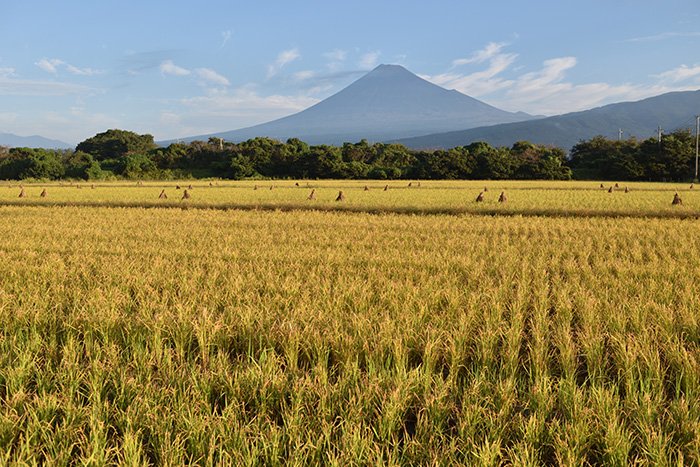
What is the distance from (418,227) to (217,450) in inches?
380

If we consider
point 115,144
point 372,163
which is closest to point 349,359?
point 372,163

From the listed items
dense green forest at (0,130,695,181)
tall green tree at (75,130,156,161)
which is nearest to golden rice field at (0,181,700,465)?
dense green forest at (0,130,695,181)

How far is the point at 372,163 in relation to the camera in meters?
56.9

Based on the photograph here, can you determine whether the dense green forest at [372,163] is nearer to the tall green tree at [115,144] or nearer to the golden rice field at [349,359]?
the tall green tree at [115,144]

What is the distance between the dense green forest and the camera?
4391 centimetres

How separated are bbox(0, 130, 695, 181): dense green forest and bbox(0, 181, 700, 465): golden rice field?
41373mm

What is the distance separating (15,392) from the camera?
268 centimetres

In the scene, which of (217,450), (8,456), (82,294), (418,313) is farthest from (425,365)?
(82,294)

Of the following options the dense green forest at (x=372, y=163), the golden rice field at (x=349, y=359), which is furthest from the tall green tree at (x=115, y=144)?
the golden rice field at (x=349, y=359)

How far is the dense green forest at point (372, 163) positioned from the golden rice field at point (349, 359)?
136 ft

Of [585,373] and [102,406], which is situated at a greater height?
[102,406]

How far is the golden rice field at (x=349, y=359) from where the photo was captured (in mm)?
2180

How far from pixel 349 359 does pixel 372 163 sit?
54.7m

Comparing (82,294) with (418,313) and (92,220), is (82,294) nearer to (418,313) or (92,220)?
(418,313)
